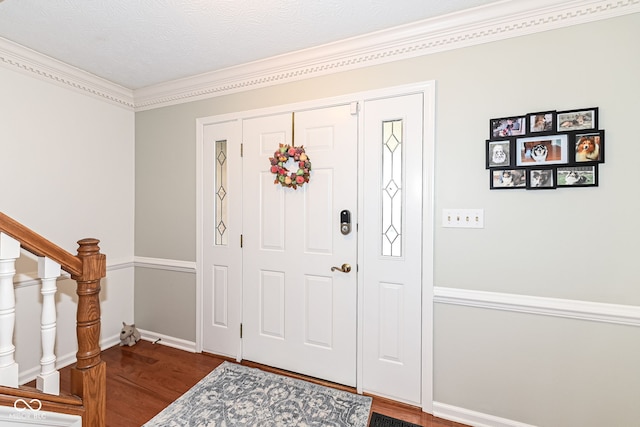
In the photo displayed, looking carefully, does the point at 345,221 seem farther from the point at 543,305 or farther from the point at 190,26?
the point at 190,26

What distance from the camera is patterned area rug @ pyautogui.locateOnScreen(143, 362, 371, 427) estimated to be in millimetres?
1958

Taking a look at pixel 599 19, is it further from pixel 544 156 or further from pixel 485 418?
pixel 485 418

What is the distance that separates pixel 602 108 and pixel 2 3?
357 cm

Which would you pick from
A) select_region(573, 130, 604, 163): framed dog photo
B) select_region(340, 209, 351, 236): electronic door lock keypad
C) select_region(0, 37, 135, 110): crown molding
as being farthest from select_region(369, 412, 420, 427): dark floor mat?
select_region(0, 37, 135, 110): crown molding

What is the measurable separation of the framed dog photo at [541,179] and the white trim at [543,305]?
671mm

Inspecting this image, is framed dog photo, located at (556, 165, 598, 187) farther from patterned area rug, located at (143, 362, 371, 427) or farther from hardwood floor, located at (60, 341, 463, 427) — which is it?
patterned area rug, located at (143, 362, 371, 427)

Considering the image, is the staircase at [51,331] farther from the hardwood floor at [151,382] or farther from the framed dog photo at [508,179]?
the framed dog photo at [508,179]

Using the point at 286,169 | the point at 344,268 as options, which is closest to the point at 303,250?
the point at 344,268

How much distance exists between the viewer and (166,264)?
119 inches

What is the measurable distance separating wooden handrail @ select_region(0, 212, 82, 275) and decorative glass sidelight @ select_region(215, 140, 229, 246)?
1.41 meters

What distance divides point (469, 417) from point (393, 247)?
3.93 feet

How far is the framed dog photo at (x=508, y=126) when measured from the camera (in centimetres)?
182

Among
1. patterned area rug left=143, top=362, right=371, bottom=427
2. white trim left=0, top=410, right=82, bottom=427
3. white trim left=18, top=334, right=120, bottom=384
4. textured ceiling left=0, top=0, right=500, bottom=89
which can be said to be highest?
textured ceiling left=0, top=0, right=500, bottom=89

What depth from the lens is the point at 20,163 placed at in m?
2.35
